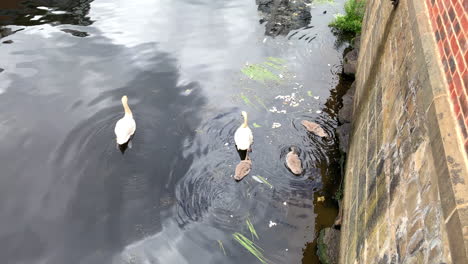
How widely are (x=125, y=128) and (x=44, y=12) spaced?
7.92m

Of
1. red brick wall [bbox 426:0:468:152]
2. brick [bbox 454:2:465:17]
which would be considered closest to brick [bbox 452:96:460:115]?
red brick wall [bbox 426:0:468:152]

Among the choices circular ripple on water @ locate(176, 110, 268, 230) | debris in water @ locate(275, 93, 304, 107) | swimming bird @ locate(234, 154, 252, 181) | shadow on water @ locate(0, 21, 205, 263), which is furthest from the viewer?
debris in water @ locate(275, 93, 304, 107)

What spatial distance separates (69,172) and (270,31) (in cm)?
825

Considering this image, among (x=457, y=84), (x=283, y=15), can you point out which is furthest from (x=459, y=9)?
(x=283, y=15)

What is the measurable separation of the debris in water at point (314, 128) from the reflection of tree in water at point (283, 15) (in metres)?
5.09

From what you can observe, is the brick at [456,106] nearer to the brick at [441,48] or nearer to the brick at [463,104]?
the brick at [463,104]

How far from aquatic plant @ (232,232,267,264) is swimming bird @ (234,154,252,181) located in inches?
49.1

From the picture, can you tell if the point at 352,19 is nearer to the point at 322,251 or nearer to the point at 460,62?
the point at 322,251

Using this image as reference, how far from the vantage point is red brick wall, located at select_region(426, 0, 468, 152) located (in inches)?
112

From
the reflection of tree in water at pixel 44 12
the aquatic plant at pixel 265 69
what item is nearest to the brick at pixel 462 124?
the aquatic plant at pixel 265 69

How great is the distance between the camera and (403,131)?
394 centimetres

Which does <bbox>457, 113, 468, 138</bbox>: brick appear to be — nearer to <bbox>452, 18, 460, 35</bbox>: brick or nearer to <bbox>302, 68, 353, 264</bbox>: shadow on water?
<bbox>452, 18, 460, 35</bbox>: brick

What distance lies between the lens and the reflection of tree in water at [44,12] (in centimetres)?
1281

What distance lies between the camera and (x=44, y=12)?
1338cm
